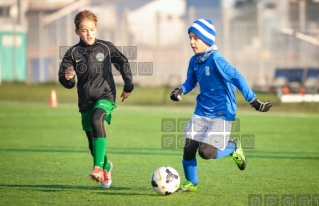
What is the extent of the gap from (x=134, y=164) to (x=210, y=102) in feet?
9.41

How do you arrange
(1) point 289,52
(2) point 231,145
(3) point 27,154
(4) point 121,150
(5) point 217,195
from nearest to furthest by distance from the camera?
(5) point 217,195 → (2) point 231,145 → (3) point 27,154 → (4) point 121,150 → (1) point 289,52

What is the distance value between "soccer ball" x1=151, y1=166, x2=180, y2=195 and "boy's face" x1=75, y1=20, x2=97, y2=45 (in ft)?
5.71

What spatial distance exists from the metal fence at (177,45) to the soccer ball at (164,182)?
1854 centimetres

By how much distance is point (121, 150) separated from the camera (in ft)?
41.2

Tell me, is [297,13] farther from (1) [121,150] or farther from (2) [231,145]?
(2) [231,145]

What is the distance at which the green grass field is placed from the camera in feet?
25.5

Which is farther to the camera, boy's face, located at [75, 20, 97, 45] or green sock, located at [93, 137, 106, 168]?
boy's face, located at [75, 20, 97, 45]

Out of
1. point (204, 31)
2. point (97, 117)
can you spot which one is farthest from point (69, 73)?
point (204, 31)

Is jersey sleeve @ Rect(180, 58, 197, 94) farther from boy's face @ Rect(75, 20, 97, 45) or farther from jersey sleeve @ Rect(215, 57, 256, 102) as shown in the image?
boy's face @ Rect(75, 20, 97, 45)

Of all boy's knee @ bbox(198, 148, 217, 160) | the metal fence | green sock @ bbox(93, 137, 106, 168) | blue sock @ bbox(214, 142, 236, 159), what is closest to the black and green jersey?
green sock @ bbox(93, 137, 106, 168)

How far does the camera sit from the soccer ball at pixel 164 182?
766 centimetres

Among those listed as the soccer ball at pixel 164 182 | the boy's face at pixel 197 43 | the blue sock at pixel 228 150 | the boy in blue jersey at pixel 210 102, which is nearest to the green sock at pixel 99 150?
the soccer ball at pixel 164 182

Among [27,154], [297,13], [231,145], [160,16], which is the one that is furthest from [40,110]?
[231,145]

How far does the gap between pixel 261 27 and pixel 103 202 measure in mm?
21175
